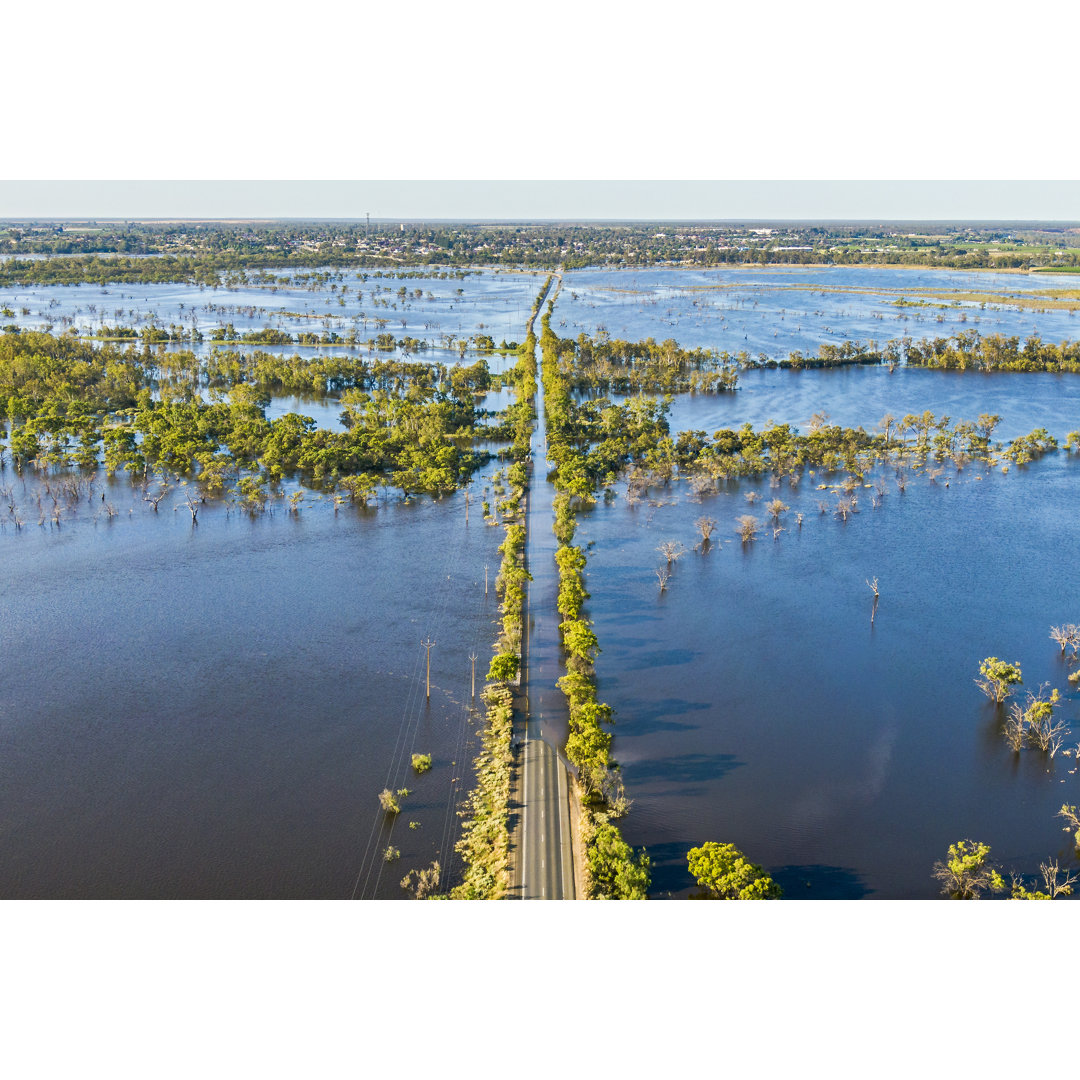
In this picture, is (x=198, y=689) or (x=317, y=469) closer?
(x=198, y=689)

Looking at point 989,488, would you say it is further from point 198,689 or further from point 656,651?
point 198,689

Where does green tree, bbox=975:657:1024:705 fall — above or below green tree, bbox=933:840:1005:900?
above

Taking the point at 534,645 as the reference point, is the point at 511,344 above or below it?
above

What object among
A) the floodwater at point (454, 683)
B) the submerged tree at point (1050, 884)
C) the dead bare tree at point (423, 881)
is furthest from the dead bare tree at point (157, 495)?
the submerged tree at point (1050, 884)

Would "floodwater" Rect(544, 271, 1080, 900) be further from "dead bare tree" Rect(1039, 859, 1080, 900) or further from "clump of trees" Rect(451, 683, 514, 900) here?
"clump of trees" Rect(451, 683, 514, 900)

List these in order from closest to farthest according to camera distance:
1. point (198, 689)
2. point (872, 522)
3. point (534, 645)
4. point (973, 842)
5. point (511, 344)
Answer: point (973, 842) → point (198, 689) → point (534, 645) → point (872, 522) → point (511, 344)

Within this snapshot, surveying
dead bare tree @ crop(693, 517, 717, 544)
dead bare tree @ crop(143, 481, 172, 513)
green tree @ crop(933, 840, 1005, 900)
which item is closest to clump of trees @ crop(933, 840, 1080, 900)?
green tree @ crop(933, 840, 1005, 900)

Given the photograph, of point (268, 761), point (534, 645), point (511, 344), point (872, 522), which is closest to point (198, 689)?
point (268, 761)

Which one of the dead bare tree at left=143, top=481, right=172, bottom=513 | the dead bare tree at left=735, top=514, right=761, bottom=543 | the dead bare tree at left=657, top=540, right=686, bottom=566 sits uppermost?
the dead bare tree at left=143, top=481, right=172, bottom=513
